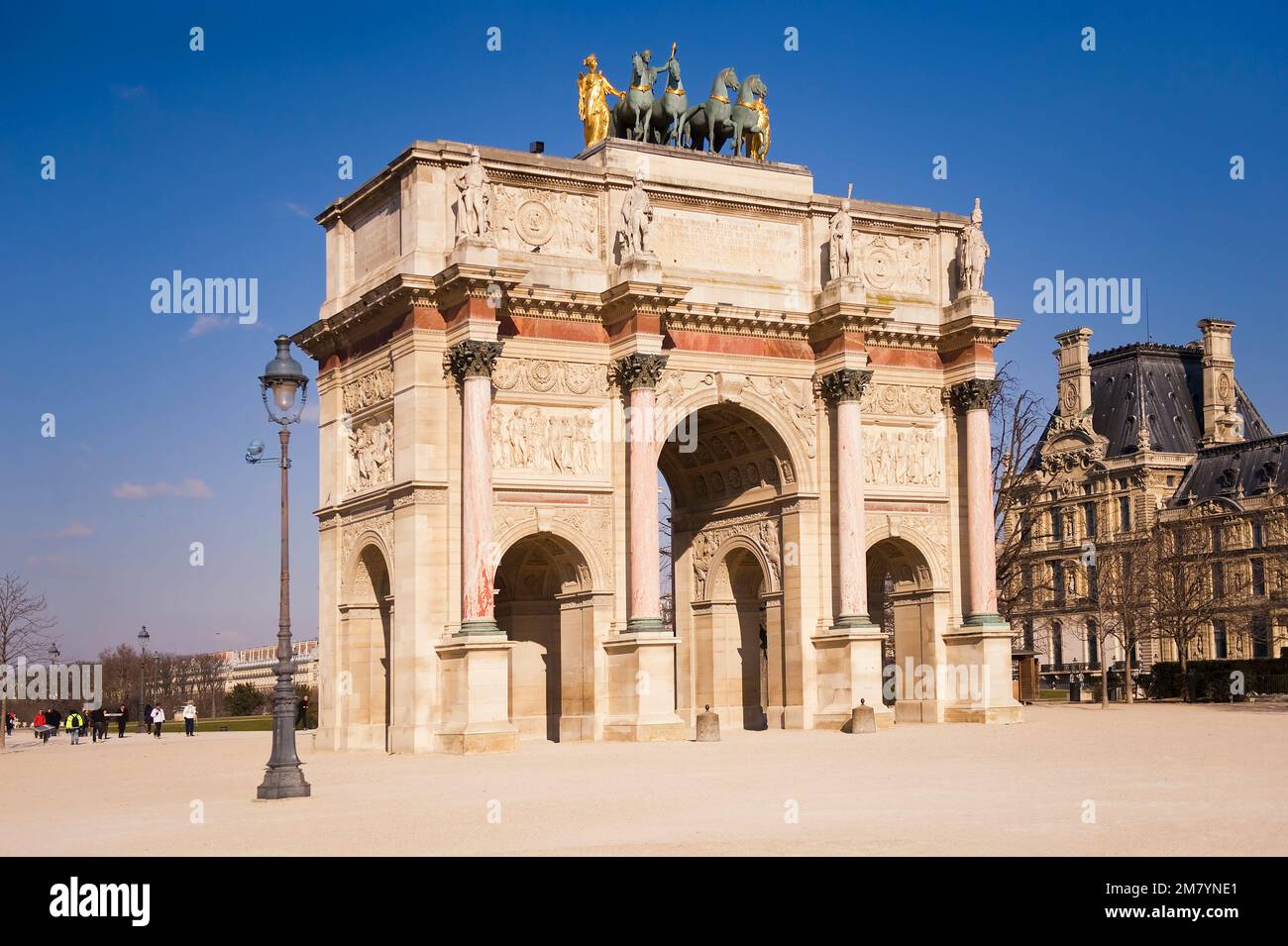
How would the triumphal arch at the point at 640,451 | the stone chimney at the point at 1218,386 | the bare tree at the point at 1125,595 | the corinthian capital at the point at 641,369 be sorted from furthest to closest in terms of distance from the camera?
the stone chimney at the point at 1218,386, the bare tree at the point at 1125,595, the corinthian capital at the point at 641,369, the triumphal arch at the point at 640,451

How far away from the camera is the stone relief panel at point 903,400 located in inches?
1804

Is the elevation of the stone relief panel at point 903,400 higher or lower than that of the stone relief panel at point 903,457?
higher

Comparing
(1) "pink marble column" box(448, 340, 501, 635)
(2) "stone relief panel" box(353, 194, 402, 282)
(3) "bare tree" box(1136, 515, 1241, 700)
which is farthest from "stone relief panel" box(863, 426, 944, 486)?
(3) "bare tree" box(1136, 515, 1241, 700)

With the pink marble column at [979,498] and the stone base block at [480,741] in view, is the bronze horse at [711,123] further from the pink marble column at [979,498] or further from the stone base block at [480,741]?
the stone base block at [480,741]

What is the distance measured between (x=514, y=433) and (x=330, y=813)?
20.2 metres

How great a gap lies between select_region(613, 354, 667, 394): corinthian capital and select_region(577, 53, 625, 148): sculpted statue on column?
24.8 feet

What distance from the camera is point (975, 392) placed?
4616cm

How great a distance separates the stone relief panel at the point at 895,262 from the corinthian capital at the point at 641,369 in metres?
8.39

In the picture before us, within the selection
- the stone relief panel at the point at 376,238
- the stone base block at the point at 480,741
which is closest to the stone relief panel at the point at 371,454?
the stone relief panel at the point at 376,238

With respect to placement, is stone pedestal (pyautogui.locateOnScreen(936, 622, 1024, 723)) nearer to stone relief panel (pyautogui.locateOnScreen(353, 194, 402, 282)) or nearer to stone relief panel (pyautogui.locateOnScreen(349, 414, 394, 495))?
stone relief panel (pyautogui.locateOnScreen(349, 414, 394, 495))

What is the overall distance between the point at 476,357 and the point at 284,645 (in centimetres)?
1469

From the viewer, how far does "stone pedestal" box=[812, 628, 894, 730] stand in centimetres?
4216

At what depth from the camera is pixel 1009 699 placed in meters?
44.4
